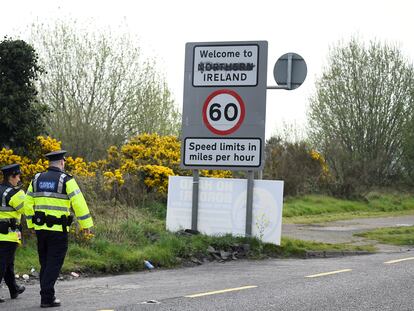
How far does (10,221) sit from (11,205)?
0.20 meters

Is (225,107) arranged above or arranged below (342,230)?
above

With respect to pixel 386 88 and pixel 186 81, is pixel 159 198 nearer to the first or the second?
pixel 186 81

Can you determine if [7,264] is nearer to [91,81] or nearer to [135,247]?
[135,247]

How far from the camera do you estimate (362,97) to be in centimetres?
4188

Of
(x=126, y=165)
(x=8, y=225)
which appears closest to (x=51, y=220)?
(x=8, y=225)

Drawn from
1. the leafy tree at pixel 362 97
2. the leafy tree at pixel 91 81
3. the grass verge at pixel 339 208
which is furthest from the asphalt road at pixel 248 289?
the leafy tree at pixel 362 97

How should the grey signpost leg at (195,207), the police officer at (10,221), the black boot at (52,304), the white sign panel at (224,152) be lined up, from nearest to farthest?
the black boot at (52,304), the police officer at (10,221), the white sign panel at (224,152), the grey signpost leg at (195,207)

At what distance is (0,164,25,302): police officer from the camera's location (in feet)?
31.1

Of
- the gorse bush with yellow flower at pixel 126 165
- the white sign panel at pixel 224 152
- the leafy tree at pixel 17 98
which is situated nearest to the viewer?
the leafy tree at pixel 17 98

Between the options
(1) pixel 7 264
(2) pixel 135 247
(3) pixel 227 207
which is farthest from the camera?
(3) pixel 227 207

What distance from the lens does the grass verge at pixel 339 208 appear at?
86.7ft

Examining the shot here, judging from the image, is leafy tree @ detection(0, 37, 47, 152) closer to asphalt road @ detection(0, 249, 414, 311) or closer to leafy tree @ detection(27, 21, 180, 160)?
asphalt road @ detection(0, 249, 414, 311)

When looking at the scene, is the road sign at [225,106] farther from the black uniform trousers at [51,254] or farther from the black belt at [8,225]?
the black uniform trousers at [51,254]

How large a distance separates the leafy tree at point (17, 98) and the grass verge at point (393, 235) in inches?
360
